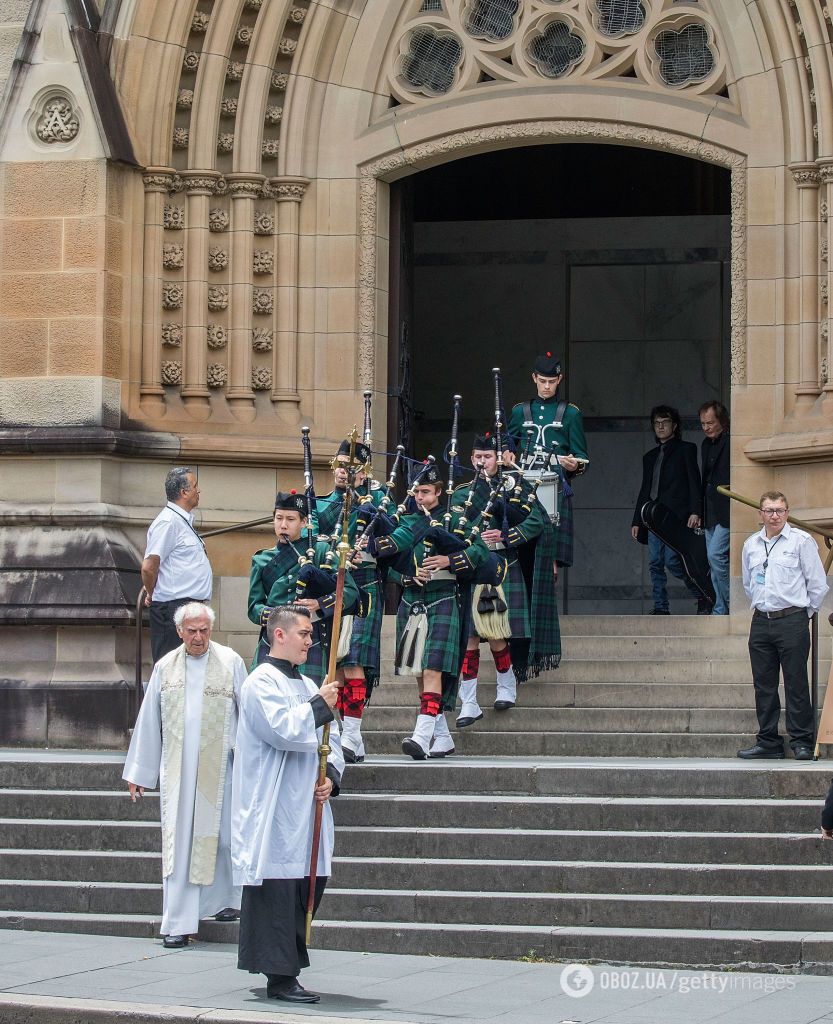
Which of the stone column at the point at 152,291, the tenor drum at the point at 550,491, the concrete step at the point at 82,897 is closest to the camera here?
the concrete step at the point at 82,897

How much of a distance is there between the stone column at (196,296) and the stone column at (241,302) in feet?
0.61

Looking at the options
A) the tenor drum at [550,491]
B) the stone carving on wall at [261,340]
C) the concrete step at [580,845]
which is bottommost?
the concrete step at [580,845]

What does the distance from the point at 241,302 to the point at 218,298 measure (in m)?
0.17

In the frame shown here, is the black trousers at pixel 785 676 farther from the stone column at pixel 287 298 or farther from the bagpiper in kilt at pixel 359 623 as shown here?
A: the stone column at pixel 287 298

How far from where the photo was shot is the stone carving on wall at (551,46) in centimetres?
1427

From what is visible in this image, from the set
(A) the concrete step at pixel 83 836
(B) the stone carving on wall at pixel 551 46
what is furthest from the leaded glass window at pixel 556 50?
(A) the concrete step at pixel 83 836

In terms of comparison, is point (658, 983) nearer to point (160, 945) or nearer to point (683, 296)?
point (160, 945)

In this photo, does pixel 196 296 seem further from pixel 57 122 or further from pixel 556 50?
pixel 556 50

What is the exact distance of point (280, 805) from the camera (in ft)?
27.5

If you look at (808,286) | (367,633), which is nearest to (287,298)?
(808,286)

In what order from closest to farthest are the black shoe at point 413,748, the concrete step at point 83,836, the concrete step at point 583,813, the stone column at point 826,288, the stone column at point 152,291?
the concrete step at point 583,813 → the concrete step at point 83,836 → the black shoe at point 413,748 → the stone column at point 826,288 → the stone column at point 152,291

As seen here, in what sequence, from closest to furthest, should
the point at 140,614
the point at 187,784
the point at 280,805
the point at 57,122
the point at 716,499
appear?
the point at 280,805 < the point at 187,784 < the point at 140,614 < the point at 57,122 < the point at 716,499

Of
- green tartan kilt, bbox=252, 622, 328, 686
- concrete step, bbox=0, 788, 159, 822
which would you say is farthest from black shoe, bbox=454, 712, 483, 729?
concrete step, bbox=0, 788, 159, 822

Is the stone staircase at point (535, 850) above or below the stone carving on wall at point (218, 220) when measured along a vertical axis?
below
